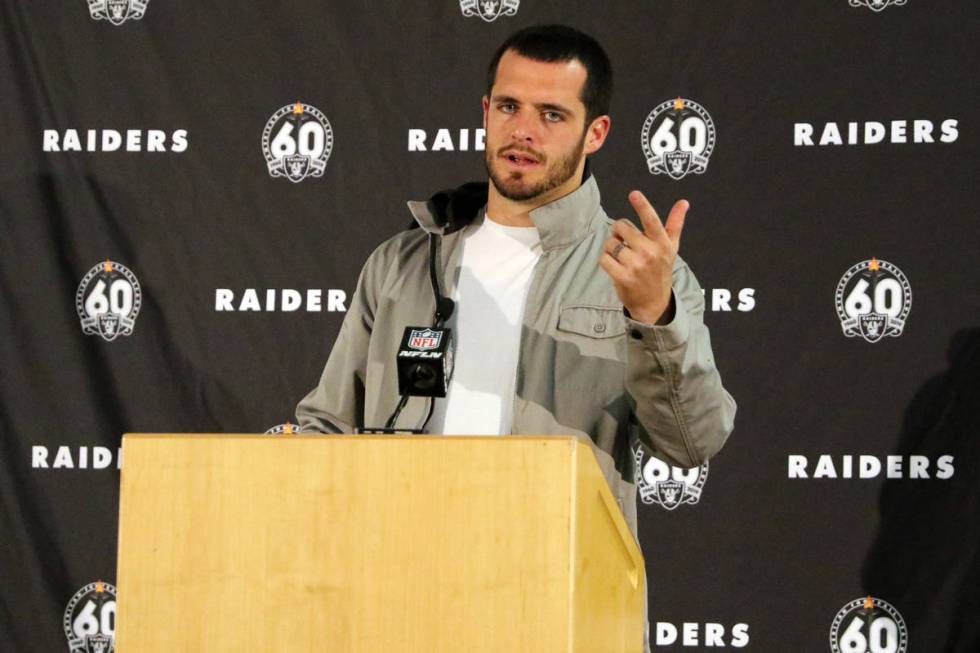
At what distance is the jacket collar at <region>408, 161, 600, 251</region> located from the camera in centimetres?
233

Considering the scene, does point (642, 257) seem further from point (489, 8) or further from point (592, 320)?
point (489, 8)

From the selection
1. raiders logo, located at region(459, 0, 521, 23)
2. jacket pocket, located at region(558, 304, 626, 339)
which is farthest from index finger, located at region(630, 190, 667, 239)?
raiders logo, located at region(459, 0, 521, 23)

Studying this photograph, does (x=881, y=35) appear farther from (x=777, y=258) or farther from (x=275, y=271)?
(x=275, y=271)

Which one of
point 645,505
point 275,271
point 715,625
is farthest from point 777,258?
point 275,271

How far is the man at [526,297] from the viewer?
7.18 feet

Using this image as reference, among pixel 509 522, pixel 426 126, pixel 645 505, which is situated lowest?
pixel 645 505

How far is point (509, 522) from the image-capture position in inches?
52.2

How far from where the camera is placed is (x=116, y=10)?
11.7ft

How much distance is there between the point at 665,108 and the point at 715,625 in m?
1.31

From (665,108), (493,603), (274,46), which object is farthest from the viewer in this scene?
(274,46)

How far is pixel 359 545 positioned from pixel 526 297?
99 cm

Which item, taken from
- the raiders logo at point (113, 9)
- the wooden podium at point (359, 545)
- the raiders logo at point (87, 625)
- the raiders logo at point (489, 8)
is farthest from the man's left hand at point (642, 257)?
the raiders logo at point (113, 9)

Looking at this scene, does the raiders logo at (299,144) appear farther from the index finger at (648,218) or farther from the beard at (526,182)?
the index finger at (648,218)

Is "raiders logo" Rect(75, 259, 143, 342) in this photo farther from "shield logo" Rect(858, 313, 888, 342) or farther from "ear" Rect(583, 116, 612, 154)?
"shield logo" Rect(858, 313, 888, 342)
